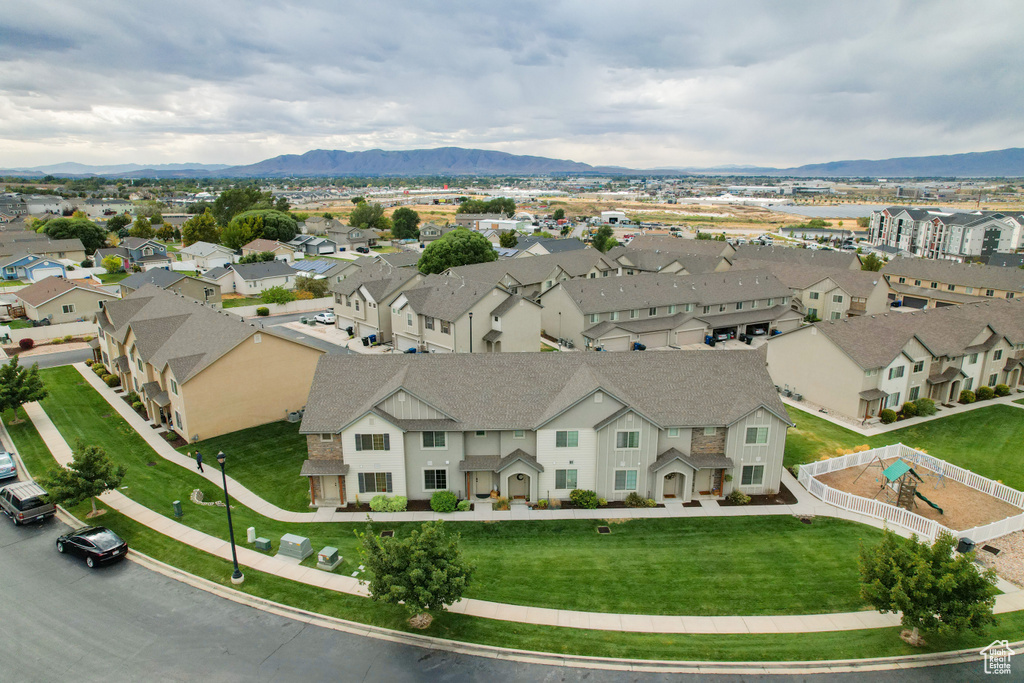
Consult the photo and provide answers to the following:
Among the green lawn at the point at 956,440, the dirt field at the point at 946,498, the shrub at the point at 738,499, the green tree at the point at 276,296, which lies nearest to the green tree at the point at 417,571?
the shrub at the point at 738,499

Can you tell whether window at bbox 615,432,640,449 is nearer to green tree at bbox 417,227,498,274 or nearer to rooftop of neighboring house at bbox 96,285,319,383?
rooftop of neighboring house at bbox 96,285,319,383

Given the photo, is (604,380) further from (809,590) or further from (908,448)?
(908,448)

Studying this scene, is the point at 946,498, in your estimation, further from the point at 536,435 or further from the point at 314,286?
the point at 314,286

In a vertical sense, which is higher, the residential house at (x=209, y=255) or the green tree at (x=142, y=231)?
the green tree at (x=142, y=231)

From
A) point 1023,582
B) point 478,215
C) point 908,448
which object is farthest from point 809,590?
point 478,215

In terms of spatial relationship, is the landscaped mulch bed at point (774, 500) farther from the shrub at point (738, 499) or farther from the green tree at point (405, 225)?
the green tree at point (405, 225)

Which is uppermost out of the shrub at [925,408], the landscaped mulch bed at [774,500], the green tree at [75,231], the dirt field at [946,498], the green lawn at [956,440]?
the green tree at [75,231]

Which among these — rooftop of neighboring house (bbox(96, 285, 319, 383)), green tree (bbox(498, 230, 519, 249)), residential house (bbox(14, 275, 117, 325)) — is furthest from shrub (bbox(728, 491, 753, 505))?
green tree (bbox(498, 230, 519, 249))
